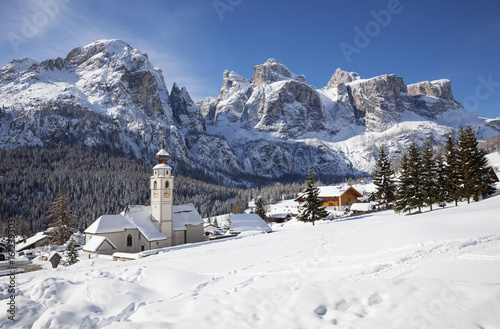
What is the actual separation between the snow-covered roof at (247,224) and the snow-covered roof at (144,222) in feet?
42.9

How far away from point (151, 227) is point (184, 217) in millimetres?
6090

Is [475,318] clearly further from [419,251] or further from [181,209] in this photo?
[181,209]

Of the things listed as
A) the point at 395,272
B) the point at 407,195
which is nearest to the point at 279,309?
the point at 395,272

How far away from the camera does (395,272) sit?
10.4m

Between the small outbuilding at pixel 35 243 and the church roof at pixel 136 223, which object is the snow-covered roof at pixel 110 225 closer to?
the church roof at pixel 136 223

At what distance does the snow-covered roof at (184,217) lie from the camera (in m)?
45.4

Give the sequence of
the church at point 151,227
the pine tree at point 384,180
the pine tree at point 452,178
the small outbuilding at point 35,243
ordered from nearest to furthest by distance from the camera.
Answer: the pine tree at point 452,178, the church at point 151,227, the pine tree at point 384,180, the small outbuilding at point 35,243

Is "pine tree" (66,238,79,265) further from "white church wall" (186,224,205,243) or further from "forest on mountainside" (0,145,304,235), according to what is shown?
"forest on mountainside" (0,145,304,235)

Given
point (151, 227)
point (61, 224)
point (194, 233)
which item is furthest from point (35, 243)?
point (194, 233)

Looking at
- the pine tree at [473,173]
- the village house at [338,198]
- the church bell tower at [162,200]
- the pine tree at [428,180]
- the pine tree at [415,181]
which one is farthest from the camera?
the village house at [338,198]

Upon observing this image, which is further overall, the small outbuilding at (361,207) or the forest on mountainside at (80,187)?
the forest on mountainside at (80,187)

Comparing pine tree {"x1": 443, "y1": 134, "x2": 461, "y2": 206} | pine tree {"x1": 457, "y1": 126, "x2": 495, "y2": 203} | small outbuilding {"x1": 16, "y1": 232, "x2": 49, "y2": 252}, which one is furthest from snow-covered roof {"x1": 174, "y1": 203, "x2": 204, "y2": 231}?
small outbuilding {"x1": 16, "y1": 232, "x2": 49, "y2": 252}

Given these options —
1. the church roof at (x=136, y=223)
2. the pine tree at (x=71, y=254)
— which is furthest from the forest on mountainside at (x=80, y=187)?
the pine tree at (x=71, y=254)

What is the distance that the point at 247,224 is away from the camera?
167 ft
